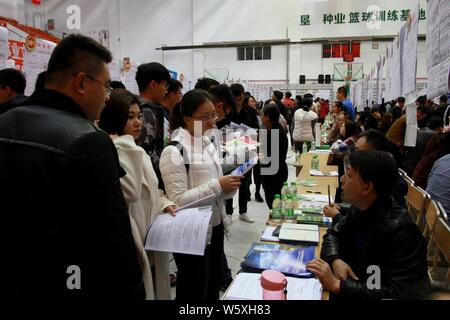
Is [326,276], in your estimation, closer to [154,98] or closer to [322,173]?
[154,98]

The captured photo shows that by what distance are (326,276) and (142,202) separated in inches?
29.9

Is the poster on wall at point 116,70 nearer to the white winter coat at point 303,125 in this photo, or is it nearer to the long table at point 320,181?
the long table at point 320,181

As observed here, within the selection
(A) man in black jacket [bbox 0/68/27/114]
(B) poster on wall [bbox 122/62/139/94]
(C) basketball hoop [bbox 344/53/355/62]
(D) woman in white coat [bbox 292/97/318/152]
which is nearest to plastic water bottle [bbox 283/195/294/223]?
(A) man in black jacket [bbox 0/68/27/114]

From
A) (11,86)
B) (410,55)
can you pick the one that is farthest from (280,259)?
(11,86)

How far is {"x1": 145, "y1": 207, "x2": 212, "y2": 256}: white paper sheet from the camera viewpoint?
1.40m

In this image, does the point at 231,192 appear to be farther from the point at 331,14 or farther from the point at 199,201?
the point at 331,14

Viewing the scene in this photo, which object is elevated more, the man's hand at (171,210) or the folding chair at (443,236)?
the man's hand at (171,210)

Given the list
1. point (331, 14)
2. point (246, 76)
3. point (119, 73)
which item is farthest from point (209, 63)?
point (119, 73)

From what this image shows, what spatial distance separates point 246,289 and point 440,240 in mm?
1076

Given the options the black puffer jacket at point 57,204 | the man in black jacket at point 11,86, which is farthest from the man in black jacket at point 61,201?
the man in black jacket at point 11,86

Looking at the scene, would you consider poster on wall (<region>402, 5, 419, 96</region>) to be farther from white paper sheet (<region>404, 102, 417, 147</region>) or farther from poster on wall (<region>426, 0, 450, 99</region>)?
poster on wall (<region>426, 0, 450, 99</region>)

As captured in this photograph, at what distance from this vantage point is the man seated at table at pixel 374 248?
1.24 metres

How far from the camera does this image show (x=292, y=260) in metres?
1.62

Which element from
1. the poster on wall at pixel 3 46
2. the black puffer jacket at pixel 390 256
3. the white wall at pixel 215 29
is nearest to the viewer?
the black puffer jacket at pixel 390 256
